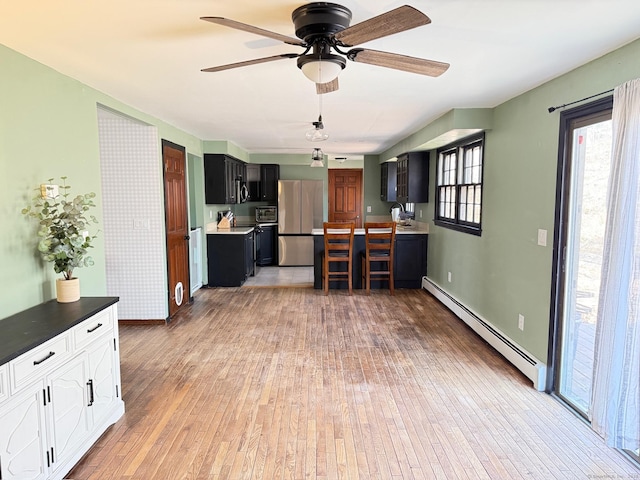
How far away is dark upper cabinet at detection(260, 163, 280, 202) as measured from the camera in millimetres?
8000

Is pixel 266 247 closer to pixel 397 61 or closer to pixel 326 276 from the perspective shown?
pixel 326 276

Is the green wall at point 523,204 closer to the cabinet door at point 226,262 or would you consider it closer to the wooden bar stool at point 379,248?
the wooden bar stool at point 379,248

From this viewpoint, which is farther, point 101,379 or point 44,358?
point 101,379

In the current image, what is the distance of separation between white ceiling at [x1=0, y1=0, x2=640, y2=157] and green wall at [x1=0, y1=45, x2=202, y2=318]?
130mm

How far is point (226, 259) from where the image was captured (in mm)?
6191

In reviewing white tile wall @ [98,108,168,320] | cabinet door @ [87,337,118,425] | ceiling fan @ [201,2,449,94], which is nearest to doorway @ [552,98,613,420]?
ceiling fan @ [201,2,449,94]

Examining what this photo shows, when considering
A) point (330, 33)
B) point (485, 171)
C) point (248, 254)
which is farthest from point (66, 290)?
point (248, 254)

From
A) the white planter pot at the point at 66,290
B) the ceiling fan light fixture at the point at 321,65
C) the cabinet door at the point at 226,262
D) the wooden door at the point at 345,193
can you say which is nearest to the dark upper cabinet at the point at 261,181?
the cabinet door at the point at 226,262

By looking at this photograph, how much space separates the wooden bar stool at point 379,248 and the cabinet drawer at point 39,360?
13.5 feet

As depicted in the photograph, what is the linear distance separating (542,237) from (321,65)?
2222mm

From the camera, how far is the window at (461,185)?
14.3 feet

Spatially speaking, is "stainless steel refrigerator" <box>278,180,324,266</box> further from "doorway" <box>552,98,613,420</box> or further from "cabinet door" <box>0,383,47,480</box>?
"cabinet door" <box>0,383,47,480</box>

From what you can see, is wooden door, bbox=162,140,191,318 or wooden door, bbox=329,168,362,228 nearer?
wooden door, bbox=162,140,191,318

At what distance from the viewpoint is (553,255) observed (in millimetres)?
2861
